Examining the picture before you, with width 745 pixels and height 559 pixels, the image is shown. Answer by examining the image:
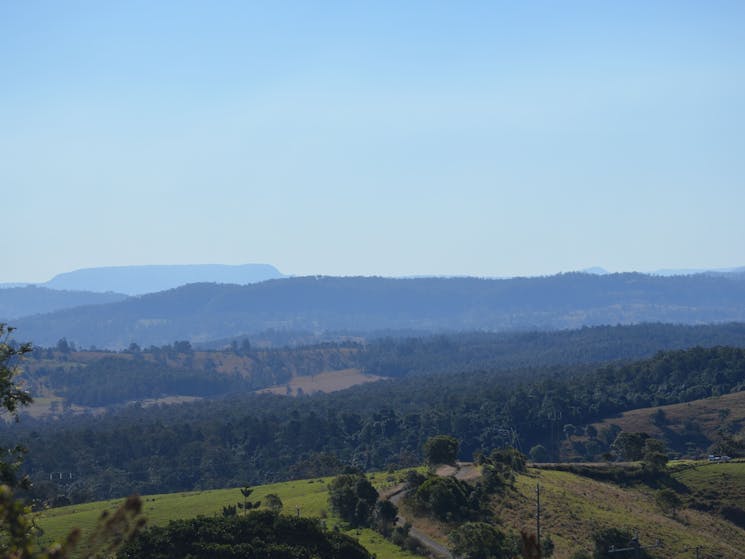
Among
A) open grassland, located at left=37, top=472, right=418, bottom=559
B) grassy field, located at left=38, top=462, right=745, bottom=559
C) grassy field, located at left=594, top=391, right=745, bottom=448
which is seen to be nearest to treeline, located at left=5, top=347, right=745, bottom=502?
grassy field, located at left=594, top=391, right=745, bottom=448

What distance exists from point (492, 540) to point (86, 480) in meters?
80.5

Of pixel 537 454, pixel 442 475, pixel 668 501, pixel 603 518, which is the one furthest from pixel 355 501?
pixel 537 454

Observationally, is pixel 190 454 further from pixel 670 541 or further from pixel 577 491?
pixel 670 541

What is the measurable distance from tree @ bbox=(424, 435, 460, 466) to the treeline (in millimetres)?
28402

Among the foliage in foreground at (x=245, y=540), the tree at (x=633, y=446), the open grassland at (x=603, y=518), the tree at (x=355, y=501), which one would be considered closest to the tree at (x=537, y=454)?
the tree at (x=633, y=446)

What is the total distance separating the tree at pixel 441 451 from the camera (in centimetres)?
7944

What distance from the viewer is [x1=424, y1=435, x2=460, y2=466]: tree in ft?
261

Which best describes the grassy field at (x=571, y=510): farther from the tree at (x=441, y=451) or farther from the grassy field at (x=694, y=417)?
the grassy field at (x=694, y=417)

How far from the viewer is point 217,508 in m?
72.2

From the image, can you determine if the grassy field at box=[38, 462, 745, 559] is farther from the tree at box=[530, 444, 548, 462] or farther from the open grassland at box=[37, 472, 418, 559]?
the tree at box=[530, 444, 548, 462]

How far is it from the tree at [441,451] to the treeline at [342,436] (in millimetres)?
28402

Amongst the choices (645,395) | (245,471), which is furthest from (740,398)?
(245,471)

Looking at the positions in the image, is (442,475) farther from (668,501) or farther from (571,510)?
(668,501)

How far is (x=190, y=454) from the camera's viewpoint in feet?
409
